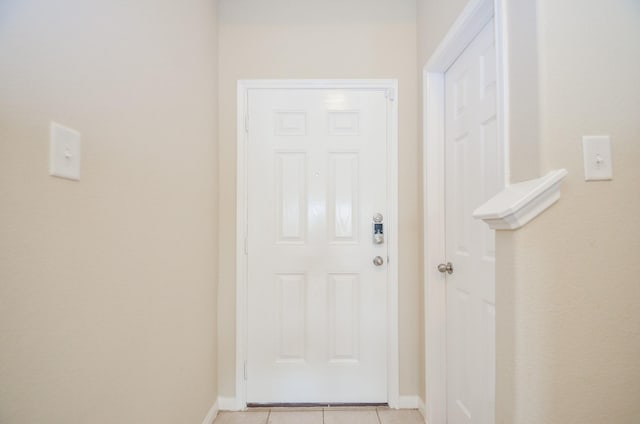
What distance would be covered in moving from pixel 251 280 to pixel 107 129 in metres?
1.20

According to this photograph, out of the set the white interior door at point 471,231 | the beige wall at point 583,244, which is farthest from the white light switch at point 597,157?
the white interior door at point 471,231

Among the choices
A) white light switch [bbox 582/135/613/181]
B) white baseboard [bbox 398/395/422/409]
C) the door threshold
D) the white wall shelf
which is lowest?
the door threshold

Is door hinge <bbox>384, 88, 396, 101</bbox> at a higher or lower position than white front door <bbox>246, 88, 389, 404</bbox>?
higher

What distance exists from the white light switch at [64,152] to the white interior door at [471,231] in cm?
125

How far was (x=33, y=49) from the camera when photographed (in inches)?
27.4

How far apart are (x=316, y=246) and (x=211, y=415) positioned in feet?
3.68

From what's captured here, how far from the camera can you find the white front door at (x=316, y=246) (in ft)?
6.15

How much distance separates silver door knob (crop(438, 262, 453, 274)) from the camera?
159 centimetres

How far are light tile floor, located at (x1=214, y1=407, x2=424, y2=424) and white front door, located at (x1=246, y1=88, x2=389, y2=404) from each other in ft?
0.21

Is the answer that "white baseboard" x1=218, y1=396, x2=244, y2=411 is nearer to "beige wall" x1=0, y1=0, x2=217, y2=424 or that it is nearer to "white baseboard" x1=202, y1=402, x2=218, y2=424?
"white baseboard" x1=202, y1=402, x2=218, y2=424

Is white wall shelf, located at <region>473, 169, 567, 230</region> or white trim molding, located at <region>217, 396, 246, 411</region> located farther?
white trim molding, located at <region>217, 396, 246, 411</region>

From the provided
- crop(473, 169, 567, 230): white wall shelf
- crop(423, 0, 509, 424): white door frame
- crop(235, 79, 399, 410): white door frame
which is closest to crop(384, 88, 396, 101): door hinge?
crop(235, 79, 399, 410): white door frame

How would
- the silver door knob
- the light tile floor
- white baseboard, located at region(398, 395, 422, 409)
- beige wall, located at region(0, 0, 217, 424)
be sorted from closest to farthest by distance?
beige wall, located at region(0, 0, 217, 424)
the silver door knob
the light tile floor
white baseboard, located at region(398, 395, 422, 409)

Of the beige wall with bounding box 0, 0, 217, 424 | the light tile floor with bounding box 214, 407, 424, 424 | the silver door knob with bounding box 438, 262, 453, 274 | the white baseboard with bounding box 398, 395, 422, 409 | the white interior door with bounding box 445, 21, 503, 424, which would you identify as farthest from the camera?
the white baseboard with bounding box 398, 395, 422, 409
